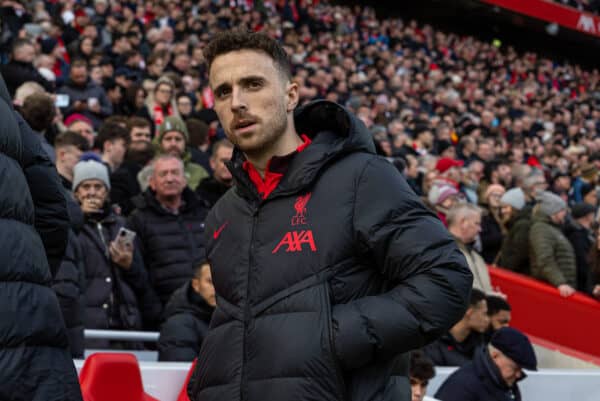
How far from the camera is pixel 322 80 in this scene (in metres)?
16.1

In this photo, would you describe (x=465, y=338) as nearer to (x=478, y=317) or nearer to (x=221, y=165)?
(x=478, y=317)

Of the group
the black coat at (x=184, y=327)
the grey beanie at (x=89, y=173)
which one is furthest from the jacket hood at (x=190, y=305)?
the grey beanie at (x=89, y=173)

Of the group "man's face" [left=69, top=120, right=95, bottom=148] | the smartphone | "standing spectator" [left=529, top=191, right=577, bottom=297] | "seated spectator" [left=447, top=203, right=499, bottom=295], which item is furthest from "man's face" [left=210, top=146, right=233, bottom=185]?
"standing spectator" [left=529, top=191, right=577, bottom=297]

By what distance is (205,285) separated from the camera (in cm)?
484

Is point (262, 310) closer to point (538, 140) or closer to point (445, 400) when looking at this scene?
point (445, 400)

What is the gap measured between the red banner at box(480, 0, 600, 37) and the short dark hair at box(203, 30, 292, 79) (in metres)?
27.2

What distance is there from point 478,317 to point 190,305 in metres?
2.16

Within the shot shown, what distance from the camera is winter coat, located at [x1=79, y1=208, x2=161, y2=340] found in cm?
522

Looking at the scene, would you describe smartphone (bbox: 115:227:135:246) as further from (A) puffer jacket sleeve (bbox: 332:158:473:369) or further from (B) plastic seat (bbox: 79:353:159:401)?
(A) puffer jacket sleeve (bbox: 332:158:473:369)

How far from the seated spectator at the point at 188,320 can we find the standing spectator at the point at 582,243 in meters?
4.56

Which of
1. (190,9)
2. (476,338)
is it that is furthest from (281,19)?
(476,338)

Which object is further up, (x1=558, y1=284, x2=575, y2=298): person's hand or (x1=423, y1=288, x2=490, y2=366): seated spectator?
(x1=423, y1=288, x2=490, y2=366): seated spectator

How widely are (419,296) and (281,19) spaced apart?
19662mm

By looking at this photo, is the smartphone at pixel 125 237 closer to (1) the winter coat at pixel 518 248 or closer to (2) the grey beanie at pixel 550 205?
(1) the winter coat at pixel 518 248
